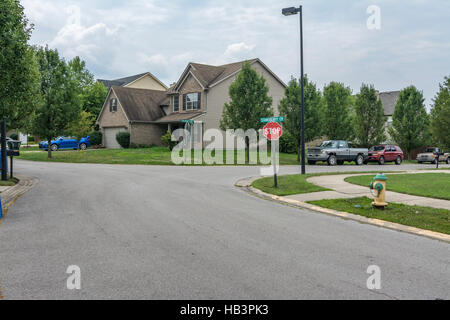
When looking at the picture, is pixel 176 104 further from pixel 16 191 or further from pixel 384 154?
pixel 16 191

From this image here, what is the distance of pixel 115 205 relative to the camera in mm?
10055

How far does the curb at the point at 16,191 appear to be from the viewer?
10403mm

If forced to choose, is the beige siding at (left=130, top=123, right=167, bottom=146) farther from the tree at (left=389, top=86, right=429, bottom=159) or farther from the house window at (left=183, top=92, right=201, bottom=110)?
the tree at (left=389, top=86, right=429, bottom=159)

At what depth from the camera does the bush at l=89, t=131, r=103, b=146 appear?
44.5m

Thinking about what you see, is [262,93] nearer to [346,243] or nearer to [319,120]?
[319,120]

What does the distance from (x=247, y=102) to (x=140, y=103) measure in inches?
643

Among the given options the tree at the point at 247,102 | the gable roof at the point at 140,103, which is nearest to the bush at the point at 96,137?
the gable roof at the point at 140,103

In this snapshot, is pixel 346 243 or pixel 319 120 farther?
pixel 319 120

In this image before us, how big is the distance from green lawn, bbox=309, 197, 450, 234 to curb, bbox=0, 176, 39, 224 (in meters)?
7.85

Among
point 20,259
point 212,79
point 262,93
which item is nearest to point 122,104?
point 212,79

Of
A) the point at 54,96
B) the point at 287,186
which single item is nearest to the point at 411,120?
the point at 287,186

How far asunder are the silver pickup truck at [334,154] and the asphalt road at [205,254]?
1925 cm

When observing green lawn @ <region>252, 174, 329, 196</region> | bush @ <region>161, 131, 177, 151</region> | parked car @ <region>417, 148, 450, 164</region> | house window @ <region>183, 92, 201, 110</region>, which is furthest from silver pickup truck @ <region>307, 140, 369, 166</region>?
house window @ <region>183, 92, 201, 110</region>
